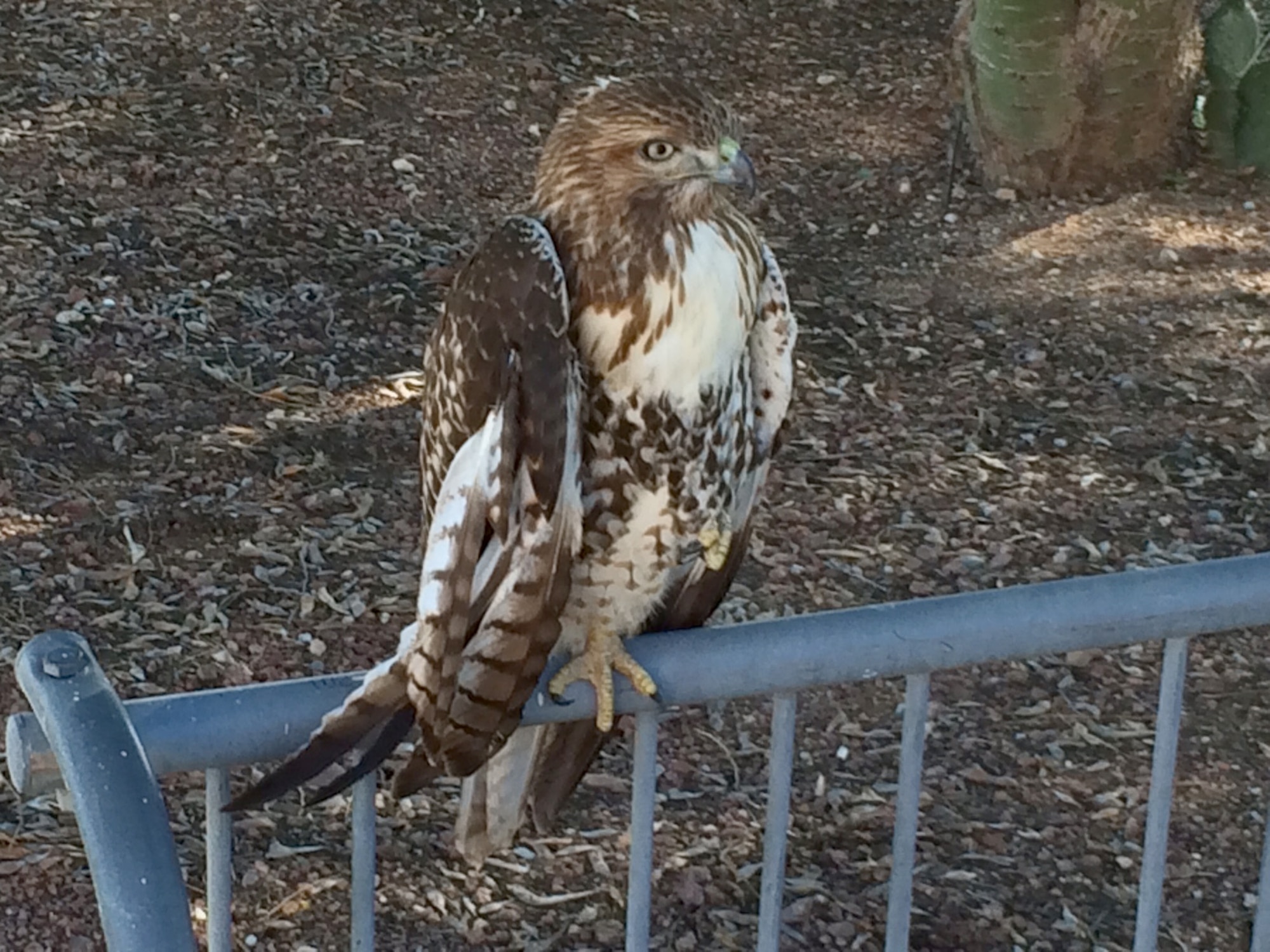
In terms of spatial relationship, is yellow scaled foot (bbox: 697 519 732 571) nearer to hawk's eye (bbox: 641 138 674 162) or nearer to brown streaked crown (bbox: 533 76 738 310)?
brown streaked crown (bbox: 533 76 738 310)

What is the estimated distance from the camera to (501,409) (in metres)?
2.49

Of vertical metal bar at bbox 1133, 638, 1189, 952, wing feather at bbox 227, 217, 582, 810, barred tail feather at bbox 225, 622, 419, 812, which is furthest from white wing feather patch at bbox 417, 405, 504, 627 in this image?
vertical metal bar at bbox 1133, 638, 1189, 952

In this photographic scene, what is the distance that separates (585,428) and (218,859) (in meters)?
1.16

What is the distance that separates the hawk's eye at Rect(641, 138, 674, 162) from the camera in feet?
9.09

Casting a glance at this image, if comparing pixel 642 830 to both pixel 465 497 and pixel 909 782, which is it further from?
pixel 465 497

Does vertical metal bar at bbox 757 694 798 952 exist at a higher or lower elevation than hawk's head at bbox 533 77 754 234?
lower

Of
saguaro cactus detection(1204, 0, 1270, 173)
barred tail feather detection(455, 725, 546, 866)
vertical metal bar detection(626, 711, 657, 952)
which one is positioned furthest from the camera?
saguaro cactus detection(1204, 0, 1270, 173)

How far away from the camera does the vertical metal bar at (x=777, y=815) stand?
6.46 feet

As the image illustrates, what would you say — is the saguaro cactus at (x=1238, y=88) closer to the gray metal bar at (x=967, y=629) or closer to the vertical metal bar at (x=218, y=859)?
the gray metal bar at (x=967, y=629)

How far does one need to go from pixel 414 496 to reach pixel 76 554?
949 mm

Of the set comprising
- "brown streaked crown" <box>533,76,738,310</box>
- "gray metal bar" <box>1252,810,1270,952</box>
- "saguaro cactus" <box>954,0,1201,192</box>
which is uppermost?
"saguaro cactus" <box>954,0,1201,192</box>

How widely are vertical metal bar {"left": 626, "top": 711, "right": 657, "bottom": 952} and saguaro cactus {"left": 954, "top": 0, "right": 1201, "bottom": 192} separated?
5215 mm

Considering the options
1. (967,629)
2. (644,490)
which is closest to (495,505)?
(644,490)

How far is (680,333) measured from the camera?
2.72 metres
